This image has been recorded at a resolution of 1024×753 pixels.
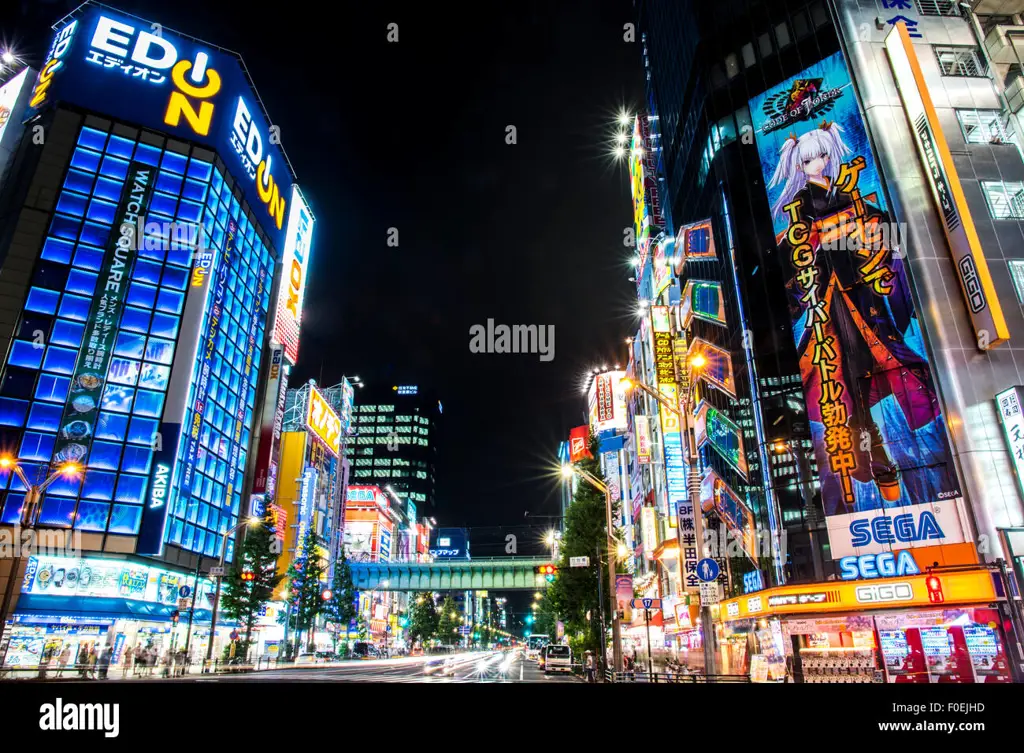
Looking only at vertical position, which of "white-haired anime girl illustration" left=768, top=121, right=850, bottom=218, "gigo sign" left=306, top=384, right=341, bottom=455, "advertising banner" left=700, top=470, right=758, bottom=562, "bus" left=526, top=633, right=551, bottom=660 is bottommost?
"bus" left=526, top=633, right=551, bottom=660

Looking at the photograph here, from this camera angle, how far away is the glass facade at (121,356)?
1758 inches

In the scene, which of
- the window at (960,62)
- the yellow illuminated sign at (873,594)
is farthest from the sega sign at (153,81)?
the yellow illuminated sign at (873,594)

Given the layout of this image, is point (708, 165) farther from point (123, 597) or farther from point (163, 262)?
point (123, 597)

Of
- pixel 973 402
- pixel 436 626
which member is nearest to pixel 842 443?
pixel 973 402

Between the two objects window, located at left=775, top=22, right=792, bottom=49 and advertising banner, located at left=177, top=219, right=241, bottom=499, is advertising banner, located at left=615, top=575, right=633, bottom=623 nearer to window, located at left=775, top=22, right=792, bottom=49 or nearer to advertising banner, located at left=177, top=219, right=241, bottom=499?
window, located at left=775, top=22, right=792, bottom=49

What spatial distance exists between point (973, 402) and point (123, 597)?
2105 inches

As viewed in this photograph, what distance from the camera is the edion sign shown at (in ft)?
241

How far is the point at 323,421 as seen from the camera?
90.4 meters

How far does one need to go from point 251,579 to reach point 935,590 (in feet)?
161

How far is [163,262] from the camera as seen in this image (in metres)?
53.7

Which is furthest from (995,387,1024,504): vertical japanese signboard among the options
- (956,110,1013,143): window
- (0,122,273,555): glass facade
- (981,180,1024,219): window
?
(0,122,273,555): glass facade

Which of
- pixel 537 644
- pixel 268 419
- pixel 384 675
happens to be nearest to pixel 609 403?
pixel 268 419

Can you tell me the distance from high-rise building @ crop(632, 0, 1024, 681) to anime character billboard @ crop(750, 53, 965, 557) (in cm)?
10
